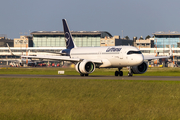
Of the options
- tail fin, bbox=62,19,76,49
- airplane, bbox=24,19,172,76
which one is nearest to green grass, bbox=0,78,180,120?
airplane, bbox=24,19,172,76

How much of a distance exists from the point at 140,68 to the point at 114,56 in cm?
457

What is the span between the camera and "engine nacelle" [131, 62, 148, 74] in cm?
4934

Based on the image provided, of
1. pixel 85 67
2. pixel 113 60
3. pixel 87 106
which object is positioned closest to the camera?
pixel 87 106

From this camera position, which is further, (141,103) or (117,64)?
(117,64)

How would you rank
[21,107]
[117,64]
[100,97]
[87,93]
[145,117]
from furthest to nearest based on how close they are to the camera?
[117,64] → [87,93] → [100,97] → [21,107] → [145,117]

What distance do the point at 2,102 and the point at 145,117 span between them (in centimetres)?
896

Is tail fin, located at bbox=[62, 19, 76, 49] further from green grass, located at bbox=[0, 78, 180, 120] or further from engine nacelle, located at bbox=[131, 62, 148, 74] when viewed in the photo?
green grass, located at bbox=[0, 78, 180, 120]

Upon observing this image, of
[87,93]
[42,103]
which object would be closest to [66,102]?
[42,103]

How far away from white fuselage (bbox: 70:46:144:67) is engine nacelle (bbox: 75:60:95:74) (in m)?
2.64

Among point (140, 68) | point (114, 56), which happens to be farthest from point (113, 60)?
point (140, 68)

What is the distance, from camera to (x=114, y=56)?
48812 millimetres

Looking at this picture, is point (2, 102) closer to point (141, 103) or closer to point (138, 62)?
point (141, 103)

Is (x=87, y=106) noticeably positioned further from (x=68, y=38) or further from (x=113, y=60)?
(x=68, y=38)

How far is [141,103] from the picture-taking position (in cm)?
1909
